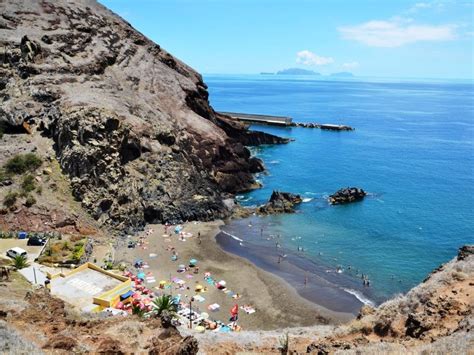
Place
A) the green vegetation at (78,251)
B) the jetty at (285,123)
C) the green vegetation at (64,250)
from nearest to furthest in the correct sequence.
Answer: the green vegetation at (64,250) → the green vegetation at (78,251) → the jetty at (285,123)

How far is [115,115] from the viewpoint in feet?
188

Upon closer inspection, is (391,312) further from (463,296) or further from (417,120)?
(417,120)

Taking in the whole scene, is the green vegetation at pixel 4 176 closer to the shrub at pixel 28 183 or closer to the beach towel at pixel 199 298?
the shrub at pixel 28 183

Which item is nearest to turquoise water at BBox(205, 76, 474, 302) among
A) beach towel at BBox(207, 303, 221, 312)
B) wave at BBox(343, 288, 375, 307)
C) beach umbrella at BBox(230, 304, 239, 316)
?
wave at BBox(343, 288, 375, 307)

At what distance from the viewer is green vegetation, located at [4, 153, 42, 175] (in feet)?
161

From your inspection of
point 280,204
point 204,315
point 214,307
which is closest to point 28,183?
point 214,307

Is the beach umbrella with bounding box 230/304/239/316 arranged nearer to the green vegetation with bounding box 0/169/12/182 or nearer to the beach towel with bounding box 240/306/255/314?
the beach towel with bounding box 240/306/255/314

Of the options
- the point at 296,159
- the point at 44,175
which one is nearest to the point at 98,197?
the point at 44,175

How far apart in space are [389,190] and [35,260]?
5414 centimetres

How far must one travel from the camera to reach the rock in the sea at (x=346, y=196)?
63744mm

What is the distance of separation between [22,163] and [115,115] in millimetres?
13199

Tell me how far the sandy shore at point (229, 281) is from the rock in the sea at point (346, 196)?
20.5 m

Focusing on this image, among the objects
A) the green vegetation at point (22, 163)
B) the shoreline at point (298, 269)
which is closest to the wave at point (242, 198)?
the shoreline at point (298, 269)

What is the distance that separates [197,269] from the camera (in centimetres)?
4231
